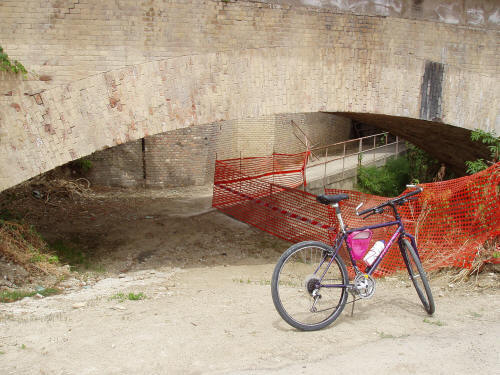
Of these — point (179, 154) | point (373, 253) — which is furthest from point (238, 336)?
point (179, 154)

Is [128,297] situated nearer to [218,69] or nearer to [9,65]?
[9,65]

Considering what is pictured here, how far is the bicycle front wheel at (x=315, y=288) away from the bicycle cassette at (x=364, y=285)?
0.12 meters

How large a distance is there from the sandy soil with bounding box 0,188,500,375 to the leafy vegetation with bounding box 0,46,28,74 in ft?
8.86

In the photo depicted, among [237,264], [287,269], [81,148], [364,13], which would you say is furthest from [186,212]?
[287,269]

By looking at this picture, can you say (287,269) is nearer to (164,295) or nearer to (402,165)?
(164,295)

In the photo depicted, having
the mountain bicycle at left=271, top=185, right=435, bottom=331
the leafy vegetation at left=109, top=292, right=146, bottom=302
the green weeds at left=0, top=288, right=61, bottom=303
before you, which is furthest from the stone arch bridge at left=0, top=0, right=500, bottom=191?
the mountain bicycle at left=271, top=185, right=435, bottom=331

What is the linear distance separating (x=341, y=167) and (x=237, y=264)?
7110 mm

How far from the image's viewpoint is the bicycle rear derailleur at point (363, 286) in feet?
13.4

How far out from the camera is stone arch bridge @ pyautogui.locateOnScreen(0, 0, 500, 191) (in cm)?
587

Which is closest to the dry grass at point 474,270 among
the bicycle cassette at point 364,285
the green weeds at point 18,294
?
the bicycle cassette at point 364,285

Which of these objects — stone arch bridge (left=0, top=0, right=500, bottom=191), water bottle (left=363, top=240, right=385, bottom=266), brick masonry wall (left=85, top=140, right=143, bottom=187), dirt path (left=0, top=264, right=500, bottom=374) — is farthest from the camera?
brick masonry wall (left=85, top=140, right=143, bottom=187)

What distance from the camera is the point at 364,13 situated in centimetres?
743

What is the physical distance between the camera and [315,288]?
13.2ft

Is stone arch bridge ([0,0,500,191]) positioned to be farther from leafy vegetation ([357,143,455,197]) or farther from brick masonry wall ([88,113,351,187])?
brick masonry wall ([88,113,351,187])
